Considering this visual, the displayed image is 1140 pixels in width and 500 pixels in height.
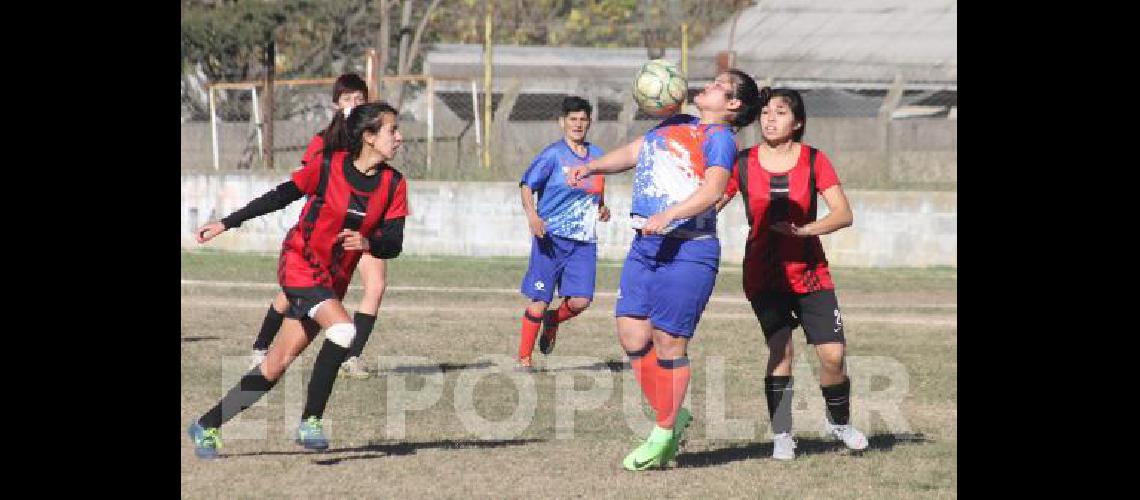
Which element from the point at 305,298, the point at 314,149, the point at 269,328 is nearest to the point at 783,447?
the point at 305,298

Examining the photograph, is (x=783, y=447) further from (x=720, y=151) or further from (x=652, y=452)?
(x=720, y=151)

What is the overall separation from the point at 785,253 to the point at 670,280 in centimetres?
80

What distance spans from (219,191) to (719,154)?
1674cm

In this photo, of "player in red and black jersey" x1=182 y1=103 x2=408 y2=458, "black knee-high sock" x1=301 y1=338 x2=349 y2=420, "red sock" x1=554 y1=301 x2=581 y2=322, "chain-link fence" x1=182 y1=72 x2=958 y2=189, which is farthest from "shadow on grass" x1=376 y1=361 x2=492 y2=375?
"chain-link fence" x1=182 y1=72 x2=958 y2=189

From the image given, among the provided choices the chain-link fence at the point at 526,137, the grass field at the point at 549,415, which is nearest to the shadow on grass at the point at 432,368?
the grass field at the point at 549,415

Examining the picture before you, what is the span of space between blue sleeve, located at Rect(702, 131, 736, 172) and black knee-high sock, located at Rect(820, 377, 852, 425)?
154 cm

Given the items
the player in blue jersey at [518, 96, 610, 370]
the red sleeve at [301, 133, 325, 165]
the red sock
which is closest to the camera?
the red sleeve at [301, 133, 325, 165]

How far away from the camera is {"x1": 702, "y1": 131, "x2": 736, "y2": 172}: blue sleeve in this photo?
29.7ft

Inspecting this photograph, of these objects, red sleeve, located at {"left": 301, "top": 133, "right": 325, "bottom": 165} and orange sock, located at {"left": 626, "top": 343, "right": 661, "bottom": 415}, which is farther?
red sleeve, located at {"left": 301, "top": 133, "right": 325, "bottom": 165}

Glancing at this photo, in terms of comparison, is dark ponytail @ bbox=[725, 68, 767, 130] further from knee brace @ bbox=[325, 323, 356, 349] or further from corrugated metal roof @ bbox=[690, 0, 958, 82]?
corrugated metal roof @ bbox=[690, 0, 958, 82]

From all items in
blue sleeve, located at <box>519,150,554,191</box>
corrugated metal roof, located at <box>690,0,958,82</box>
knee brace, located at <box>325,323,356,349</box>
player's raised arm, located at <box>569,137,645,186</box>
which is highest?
corrugated metal roof, located at <box>690,0,958,82</box>

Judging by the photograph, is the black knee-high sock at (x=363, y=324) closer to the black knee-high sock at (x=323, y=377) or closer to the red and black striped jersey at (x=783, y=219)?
the black knee-high sock at (x=323, y=377)

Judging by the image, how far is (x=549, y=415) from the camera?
1115cm

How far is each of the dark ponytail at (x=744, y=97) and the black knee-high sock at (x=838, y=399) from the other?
1587 mm
